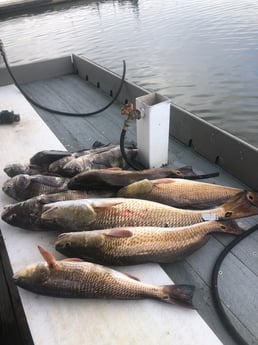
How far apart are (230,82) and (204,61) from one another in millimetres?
2167

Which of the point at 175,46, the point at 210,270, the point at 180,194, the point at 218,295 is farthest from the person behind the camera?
the point at 175,46

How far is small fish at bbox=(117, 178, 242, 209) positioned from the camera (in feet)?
9.29

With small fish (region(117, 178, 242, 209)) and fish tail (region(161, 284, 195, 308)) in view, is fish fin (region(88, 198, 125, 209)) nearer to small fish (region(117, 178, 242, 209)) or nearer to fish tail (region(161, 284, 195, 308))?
small fish (region(117, 178, 242, 209))

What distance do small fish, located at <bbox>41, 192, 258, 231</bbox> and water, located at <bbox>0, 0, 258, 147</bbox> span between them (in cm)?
520

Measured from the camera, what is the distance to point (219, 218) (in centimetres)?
264

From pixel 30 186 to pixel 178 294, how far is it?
1662mm

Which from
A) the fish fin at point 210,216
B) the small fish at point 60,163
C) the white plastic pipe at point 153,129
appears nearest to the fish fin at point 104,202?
the fish fin at point 210,216

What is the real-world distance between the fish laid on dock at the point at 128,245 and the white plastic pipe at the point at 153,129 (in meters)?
1.21

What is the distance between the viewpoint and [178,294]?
214 cm

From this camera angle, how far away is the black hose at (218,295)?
6.69 feet

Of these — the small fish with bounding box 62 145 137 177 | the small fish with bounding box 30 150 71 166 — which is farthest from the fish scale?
the small fish with bounding box 30 150 71 166

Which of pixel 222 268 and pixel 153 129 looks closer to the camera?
pixel 222 268

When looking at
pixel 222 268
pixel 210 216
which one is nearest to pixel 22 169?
pixel 210 216

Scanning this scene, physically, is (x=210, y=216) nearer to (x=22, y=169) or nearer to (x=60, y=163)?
(x=60, y=163)
